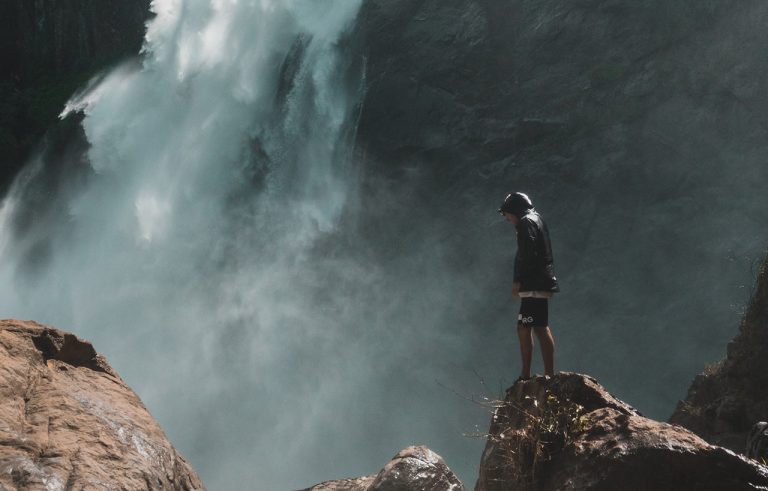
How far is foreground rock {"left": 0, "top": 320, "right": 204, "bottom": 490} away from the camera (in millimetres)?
3398

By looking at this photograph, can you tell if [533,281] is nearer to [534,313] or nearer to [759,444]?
[534,313]

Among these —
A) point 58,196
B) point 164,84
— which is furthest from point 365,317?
point 58,196

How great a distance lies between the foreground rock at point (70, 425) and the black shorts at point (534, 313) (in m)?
2.57

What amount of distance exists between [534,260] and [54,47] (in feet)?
96.9

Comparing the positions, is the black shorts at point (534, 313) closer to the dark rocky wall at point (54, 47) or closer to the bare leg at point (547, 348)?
the bare leg at point (547, 348)

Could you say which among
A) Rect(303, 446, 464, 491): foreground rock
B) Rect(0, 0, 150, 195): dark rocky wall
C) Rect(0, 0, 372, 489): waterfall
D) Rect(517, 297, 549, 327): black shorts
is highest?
Rect(0, 0, 150, 195): dark rocky wall

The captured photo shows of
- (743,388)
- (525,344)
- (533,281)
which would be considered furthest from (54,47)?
(743,388)

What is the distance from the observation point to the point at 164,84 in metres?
22.1

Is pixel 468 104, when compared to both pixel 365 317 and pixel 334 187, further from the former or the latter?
pixel 365 317

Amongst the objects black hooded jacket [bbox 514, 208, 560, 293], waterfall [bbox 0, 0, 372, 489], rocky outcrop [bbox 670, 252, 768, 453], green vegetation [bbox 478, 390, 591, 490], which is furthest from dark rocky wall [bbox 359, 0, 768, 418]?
green vegetation [bbox 478, 390, 591, 490]

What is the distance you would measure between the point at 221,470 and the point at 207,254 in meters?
6.09

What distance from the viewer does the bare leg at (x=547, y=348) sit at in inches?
199

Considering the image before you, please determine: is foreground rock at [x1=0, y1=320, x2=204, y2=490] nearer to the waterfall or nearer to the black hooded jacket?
the black hooded jacket

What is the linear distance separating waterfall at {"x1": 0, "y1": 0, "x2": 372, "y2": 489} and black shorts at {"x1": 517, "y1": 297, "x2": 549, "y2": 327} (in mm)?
13158
